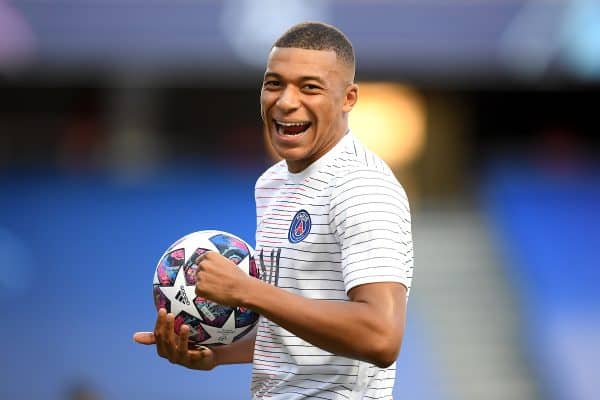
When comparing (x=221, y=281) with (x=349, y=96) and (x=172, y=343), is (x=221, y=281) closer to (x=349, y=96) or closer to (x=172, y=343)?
(x=172, y=343)

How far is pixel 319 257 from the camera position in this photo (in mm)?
3783

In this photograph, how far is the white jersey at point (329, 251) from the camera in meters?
3.54

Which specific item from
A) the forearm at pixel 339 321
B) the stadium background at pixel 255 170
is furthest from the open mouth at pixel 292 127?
the stadium background at pixel 255 170

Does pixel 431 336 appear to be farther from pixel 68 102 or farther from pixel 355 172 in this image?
pixel 355 172

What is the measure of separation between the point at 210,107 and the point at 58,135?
2.25 m

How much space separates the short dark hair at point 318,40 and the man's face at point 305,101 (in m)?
0.02

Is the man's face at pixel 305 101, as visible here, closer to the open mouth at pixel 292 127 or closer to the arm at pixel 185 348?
the open mouth at pixel 292 127

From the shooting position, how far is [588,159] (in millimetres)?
16062

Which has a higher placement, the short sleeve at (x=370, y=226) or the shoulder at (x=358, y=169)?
the shoulder at (x=358, y=169)

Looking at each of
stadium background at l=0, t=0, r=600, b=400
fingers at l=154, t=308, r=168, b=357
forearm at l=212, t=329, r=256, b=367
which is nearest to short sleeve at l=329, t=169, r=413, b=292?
fingers at l=154, t=308, r=168, b=357

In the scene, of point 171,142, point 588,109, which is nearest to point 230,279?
point 171,142

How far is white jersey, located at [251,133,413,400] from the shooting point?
3.54 m

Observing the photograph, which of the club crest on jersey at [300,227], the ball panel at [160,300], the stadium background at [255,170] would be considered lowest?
the ball panel at [160,300]

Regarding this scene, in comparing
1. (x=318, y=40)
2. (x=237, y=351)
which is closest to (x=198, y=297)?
(x=237, y=351)
